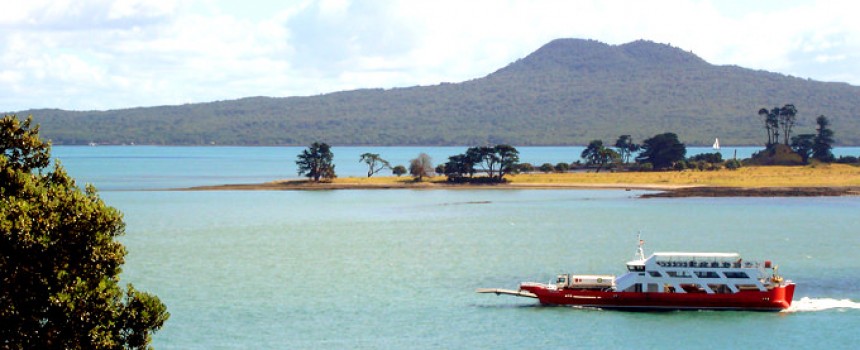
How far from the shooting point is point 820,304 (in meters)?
61.7

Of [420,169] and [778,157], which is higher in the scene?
[778,157]

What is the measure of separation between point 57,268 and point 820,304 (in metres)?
44.1

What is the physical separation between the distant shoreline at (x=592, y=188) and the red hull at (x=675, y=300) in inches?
3422

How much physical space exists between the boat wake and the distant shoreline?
85.7 meters

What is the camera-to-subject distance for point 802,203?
13688cm

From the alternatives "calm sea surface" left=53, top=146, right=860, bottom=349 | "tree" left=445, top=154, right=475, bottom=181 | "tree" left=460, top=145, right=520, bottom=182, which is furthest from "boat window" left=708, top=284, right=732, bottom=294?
"tree" left=445, top=154, right=475, bottom=181

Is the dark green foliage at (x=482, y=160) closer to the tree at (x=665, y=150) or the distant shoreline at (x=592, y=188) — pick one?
the distant shoreline at (x=592, y=188)

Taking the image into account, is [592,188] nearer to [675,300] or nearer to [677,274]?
[677,274]

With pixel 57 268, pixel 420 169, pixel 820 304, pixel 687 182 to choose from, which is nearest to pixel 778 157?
pixel 687 182

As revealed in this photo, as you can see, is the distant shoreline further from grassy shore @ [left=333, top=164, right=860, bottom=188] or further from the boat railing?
the boat railing

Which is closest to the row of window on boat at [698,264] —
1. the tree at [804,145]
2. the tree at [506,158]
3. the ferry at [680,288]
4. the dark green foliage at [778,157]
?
the ferry at [680,288]

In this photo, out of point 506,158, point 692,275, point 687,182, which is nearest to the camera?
point 692,275

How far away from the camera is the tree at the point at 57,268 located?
29172mm

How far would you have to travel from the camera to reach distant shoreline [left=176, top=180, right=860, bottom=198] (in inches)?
5920
